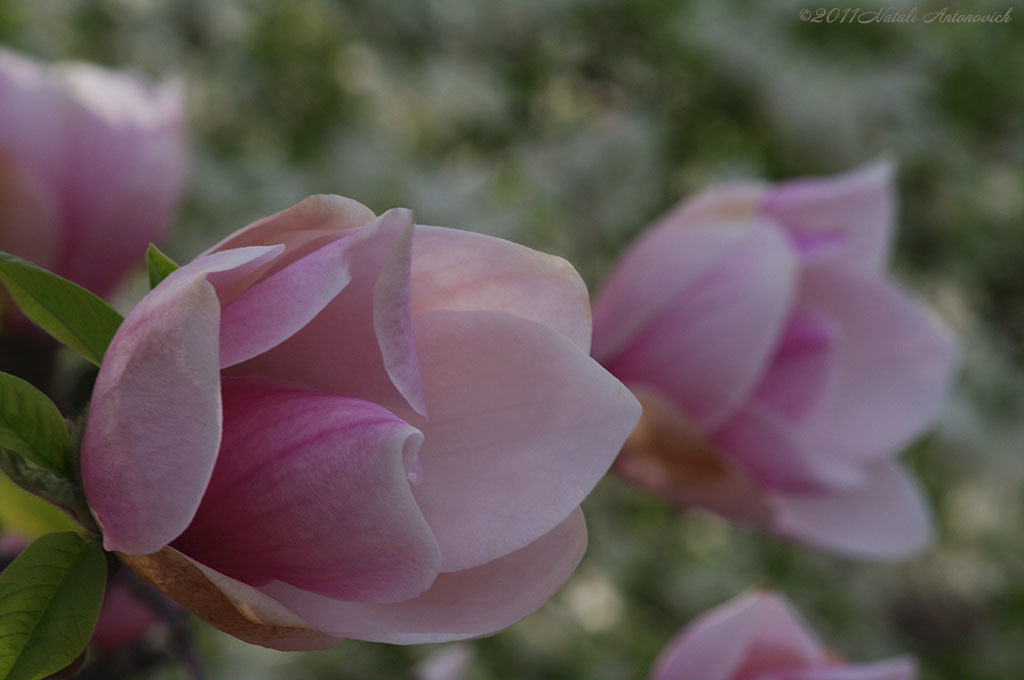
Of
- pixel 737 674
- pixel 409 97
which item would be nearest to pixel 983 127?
pixel 409 97

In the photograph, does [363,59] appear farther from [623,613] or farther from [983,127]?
[983,127]

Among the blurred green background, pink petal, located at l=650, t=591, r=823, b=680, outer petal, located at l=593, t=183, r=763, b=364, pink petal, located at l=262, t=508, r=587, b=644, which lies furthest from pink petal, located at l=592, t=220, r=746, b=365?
the blurred green background

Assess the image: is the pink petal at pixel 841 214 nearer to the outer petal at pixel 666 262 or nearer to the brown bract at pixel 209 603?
the outer petal at pixel 666 262

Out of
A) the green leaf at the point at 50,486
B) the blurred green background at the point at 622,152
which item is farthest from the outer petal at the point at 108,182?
the blurred green background at the point at 622,152

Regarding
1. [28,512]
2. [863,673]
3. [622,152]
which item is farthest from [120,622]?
[622,152]

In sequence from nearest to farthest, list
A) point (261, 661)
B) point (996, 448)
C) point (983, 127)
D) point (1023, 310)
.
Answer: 1. point (261, 661)
2. point (996, 448)
3. point (983, 127)
4. point (1023, 310)
